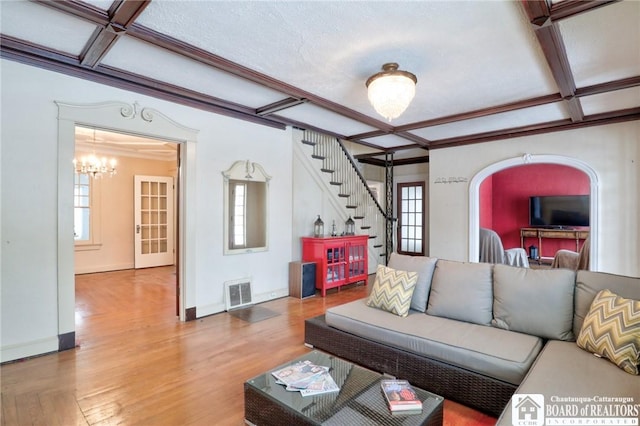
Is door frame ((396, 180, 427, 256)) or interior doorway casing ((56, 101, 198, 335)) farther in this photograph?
door frame ((396, 180, 427, 256))

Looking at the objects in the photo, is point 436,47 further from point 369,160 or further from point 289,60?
point 369,160

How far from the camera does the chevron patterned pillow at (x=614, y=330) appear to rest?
1847 millimetres

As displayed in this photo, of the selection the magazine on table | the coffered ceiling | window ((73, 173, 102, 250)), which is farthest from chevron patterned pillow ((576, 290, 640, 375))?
window ((73, 173, 102, 250))

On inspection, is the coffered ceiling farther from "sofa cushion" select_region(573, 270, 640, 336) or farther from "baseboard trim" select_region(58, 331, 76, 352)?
"baseboard trim" select_region(58, 331, 76, 352)

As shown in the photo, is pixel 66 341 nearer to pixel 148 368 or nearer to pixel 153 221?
pixel 148 368

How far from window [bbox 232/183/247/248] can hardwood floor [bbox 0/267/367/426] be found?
104 centimetres

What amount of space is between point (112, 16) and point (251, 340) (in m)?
3.04

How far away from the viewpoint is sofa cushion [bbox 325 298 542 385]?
6.84ft

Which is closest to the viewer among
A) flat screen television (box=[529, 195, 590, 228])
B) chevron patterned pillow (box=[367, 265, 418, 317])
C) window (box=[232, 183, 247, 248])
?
chevron patterned pillow (box=[367, 265, 418, 317])

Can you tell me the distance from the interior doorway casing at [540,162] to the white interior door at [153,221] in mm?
6768

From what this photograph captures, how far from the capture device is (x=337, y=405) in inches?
66.6

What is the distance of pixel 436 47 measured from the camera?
8.77ft

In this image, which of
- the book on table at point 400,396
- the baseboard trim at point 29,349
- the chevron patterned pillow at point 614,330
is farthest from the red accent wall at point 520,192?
the baseboard trim at point 29,349

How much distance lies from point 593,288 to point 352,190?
188 inches
